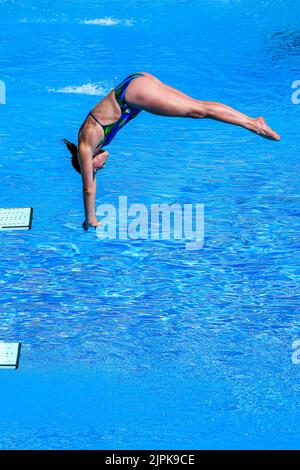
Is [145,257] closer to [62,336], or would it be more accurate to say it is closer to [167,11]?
[62,336]

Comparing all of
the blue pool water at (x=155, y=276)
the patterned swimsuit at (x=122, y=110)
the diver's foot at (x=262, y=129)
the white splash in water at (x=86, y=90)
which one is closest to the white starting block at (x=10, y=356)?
the blue pool water at (x=155, y=276)

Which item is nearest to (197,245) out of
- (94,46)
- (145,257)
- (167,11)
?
(145,257)

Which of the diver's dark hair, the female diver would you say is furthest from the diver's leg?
the diver's dark hair

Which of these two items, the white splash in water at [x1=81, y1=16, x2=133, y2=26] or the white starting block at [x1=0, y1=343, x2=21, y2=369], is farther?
the white splash in water at [x1=81, y1=16, x2=133, y2=26]

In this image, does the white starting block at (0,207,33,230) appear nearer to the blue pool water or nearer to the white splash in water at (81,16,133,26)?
the blue pool water

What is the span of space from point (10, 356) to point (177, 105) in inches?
101

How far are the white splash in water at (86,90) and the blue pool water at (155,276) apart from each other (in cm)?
3

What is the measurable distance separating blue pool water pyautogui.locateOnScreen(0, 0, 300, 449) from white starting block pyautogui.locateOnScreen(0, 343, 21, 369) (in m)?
0.14

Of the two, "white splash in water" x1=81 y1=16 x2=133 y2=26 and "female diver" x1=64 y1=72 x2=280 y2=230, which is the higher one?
"white splash in water" x1=81 y1=16 x2=133 y2=26

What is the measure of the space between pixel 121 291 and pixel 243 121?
2.64m

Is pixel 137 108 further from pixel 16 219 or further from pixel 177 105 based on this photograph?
pixel 16 219

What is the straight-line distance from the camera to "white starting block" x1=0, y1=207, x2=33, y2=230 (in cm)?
675

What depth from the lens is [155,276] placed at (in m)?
8.86

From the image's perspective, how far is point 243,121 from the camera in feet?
21.6
